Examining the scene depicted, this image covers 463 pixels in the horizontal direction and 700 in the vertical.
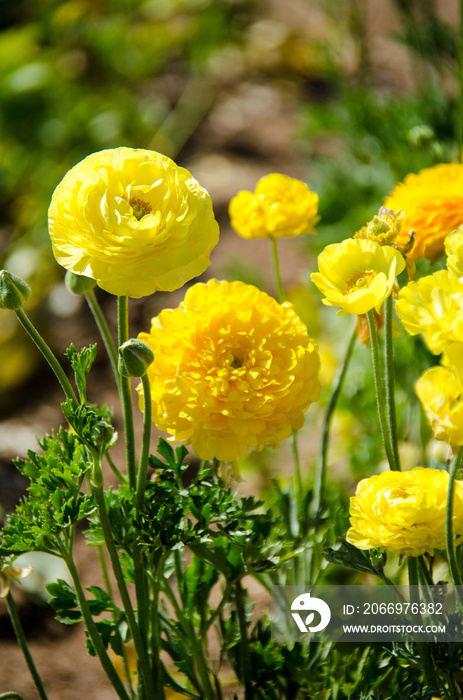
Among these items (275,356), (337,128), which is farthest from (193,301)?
(337,128)

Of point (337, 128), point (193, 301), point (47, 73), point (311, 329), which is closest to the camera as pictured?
point (193, 301)

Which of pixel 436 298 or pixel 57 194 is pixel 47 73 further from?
pixel 436 298

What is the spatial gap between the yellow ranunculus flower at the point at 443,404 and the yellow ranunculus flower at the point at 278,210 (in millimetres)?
275

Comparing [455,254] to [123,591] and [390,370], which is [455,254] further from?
[123,591]

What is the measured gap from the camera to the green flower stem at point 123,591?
548 mm

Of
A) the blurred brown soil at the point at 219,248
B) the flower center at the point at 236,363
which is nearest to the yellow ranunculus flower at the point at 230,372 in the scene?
the flower center at the point at 236,363

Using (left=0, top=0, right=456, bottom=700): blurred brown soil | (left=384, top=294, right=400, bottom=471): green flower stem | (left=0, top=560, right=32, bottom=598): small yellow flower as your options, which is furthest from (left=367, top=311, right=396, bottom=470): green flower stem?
(left=0, top=0, right=456, bottom=700): blurred brown soil

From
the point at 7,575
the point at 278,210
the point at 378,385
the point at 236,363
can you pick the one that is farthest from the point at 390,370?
the point at 7,575

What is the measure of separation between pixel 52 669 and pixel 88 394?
2.47 ft

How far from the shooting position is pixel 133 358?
492mm

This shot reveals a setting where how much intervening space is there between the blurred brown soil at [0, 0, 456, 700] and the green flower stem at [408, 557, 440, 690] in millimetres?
605

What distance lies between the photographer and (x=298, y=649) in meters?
0.66

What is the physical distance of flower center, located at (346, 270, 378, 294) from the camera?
1.72 ft

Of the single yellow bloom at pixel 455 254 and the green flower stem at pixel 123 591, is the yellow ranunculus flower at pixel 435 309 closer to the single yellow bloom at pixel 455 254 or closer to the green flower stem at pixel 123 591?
the single yellow bloom at pixel 455 254
